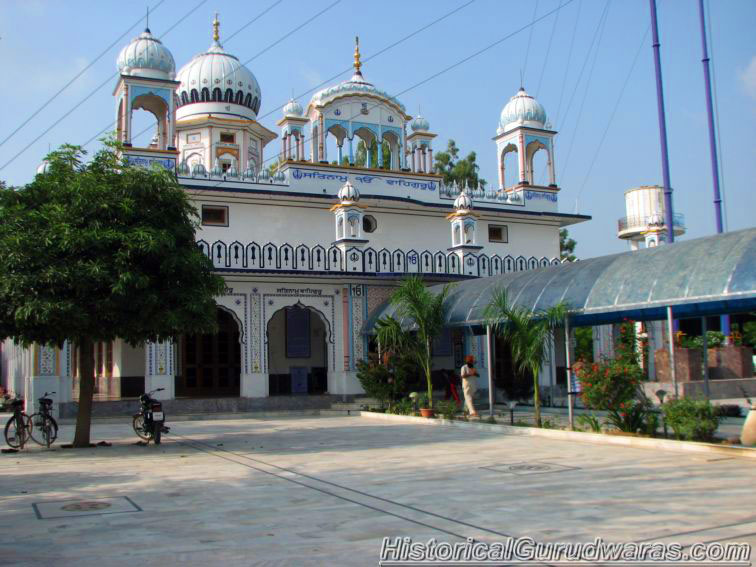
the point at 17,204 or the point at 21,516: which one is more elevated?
the point at 17,204

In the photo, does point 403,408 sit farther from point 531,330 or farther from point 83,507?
point 83,507

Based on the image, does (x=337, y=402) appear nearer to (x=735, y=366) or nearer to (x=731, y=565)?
(x=735, y=366)

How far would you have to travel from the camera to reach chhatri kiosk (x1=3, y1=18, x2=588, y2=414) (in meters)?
Answer: 22.4

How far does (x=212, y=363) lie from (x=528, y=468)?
1640 centimetres

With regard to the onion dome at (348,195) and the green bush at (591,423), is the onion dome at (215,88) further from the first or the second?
the green bush at (591,423)

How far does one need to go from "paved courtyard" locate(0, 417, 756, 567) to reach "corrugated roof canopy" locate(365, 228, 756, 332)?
2896mm

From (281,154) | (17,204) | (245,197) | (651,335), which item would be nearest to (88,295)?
(17,204)

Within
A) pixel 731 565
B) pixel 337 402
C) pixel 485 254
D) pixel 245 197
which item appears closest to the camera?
pixel 731 565

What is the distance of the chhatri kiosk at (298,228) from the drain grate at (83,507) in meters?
12.8

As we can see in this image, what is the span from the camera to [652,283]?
44.5 ft

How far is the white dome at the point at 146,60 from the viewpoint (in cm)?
2483

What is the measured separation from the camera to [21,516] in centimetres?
Answer: 730

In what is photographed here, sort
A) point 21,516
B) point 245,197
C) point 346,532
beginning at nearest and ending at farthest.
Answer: point 346,532, point 21,516, point 245,197

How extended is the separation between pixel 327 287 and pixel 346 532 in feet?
56.2
